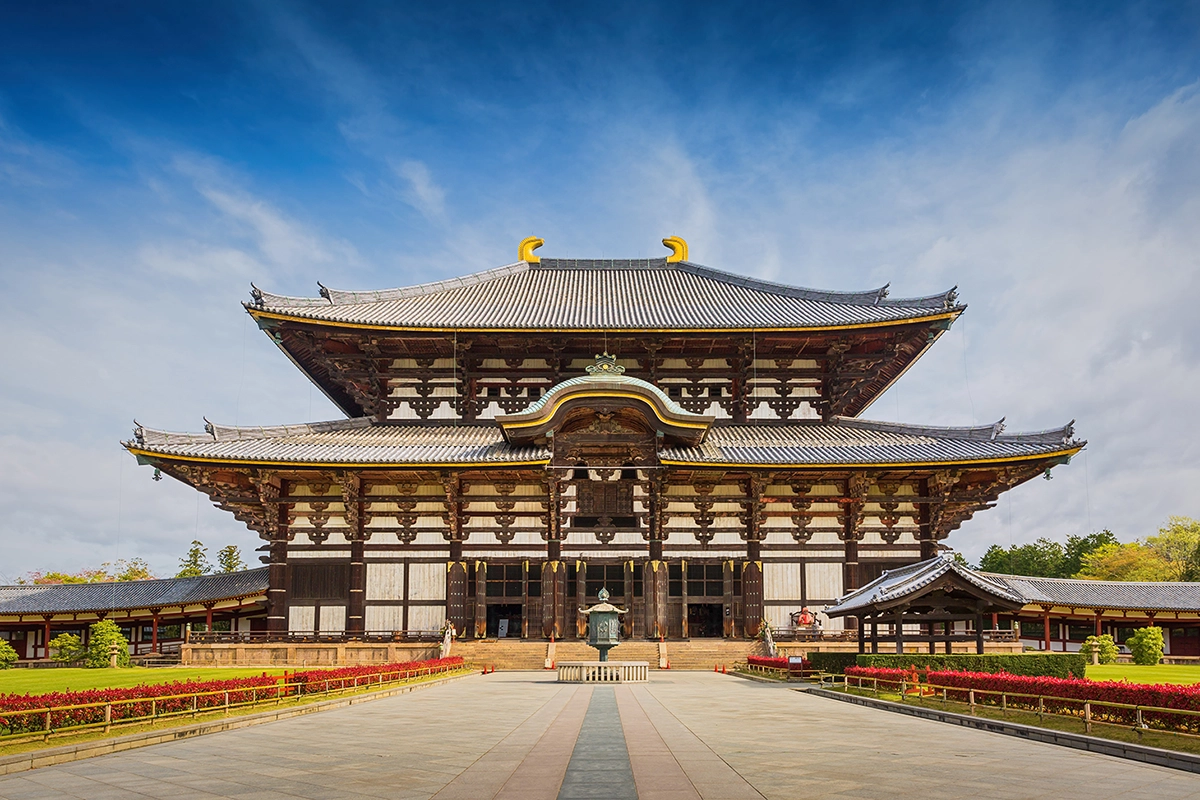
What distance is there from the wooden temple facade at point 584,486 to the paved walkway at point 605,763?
18866 millimetres

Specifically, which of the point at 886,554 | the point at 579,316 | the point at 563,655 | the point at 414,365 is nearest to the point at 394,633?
the point at 563,655

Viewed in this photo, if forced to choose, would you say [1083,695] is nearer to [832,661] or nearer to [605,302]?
[832,661]

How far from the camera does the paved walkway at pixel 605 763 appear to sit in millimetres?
10383

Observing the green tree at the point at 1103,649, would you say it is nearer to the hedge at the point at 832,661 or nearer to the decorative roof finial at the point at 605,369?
the hedge at the point at 832,661

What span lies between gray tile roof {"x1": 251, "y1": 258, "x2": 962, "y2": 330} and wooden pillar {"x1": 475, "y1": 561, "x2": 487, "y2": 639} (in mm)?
10172

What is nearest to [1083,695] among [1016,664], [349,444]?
[1016,664]

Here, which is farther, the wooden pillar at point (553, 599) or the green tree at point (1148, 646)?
the green tree at point (1148, 646)

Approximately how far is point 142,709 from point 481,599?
2176 cm

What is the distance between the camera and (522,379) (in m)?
42.5

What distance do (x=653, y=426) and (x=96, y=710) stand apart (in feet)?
81.5

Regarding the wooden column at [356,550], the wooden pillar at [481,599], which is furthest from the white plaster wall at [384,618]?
the wooden pillar at [481,599]

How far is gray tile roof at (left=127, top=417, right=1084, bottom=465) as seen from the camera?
35906mm

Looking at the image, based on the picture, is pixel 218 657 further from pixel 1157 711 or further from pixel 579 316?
pixel 1157 711

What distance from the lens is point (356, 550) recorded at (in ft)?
124
